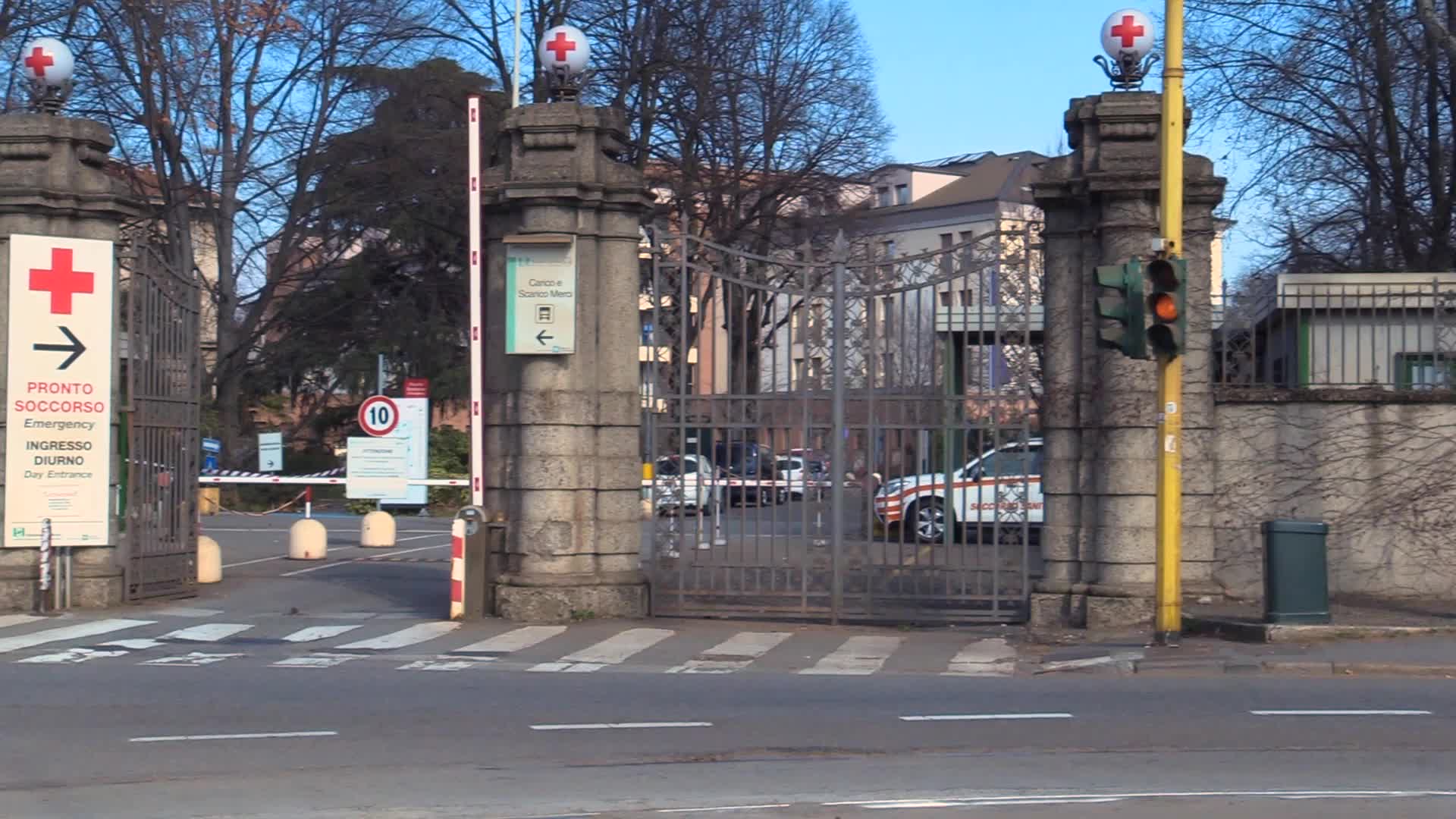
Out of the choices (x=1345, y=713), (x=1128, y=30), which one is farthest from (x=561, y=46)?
(x=1345, y=713)

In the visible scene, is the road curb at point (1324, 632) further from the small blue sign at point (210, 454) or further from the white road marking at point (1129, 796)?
the small blue sign at point (210, 454)

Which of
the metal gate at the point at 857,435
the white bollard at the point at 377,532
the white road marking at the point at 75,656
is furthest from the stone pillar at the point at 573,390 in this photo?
the white bollard at the point at 377,532

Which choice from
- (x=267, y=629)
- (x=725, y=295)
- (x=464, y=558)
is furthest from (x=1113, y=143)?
(x=267, y=629)

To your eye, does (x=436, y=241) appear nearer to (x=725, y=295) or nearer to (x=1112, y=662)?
(x=725, y=295)

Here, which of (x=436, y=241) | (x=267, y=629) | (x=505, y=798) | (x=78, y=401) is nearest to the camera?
(x=505, y=798)

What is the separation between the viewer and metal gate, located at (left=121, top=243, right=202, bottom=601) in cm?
1760

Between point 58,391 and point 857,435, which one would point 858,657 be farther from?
point 58,391

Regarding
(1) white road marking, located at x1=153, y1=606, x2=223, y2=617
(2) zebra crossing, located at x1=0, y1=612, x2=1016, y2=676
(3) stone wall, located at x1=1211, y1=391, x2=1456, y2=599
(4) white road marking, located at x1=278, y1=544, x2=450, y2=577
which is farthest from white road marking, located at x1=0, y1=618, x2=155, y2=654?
(3) stone wall, located at x1=1211, y1=391, x2=1456, y2=599

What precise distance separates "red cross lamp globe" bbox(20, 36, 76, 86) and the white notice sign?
1.79 m

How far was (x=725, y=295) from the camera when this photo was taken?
16.5m

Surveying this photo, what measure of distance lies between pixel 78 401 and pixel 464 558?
14.7 ft

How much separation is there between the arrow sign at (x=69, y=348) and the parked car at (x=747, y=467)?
671cm

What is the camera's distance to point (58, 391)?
55.8ft

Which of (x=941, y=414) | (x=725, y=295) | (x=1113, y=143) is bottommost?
(x=941, y=414)
